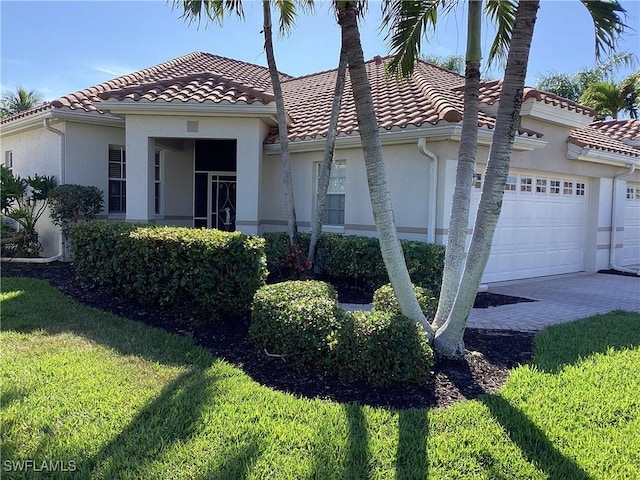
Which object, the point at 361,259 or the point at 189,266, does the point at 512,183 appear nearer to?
the point at 361,259

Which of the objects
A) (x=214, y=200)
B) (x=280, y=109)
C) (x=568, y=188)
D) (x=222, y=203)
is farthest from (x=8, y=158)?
(x=568, y=188)

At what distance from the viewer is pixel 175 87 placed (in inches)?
437

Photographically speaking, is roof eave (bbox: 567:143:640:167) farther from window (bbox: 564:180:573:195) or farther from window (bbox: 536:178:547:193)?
window (bbox: 536:178:547:193)

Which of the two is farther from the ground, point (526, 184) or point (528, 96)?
point (528, 96)

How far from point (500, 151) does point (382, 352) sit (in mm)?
2437

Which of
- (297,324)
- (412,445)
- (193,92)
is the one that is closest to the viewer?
(412,445)

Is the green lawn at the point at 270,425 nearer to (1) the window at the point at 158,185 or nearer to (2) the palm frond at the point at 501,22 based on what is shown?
(2) the palm frond at the point at 501,22

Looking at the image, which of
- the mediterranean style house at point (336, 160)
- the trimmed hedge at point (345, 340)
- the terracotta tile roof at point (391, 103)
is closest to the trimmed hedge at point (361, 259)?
the mediterranean style house at point (336, 160)

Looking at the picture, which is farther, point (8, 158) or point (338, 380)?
point (8, 158)

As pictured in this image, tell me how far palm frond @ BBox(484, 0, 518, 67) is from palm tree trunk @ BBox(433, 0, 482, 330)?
3.69 feet

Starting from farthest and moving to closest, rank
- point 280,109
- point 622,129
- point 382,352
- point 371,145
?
point 622,129
point 280,109
point 371,145
point 382,352

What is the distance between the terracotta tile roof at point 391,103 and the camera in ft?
31.1

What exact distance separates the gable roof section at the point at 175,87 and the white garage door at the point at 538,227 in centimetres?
600

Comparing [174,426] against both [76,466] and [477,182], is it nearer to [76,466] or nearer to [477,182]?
[76,466]
